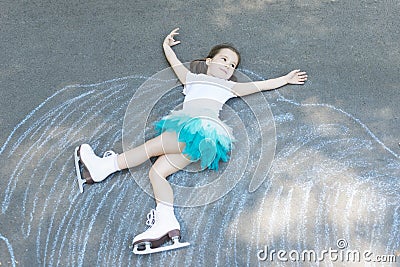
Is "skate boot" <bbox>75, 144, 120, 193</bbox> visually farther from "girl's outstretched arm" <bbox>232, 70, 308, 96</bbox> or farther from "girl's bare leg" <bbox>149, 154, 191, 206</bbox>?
"girl's outstretched arm" <bbox>232, 70, 308, 96</bbox>

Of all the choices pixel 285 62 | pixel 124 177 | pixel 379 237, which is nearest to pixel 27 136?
pixel 124 177

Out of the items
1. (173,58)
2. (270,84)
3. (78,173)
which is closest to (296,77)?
(270,84)

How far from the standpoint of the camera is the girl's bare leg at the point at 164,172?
6.89 ft

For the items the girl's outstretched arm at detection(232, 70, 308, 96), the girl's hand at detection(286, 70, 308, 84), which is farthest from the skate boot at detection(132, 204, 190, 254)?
the girl's hand at detection(286, 70, 308, 84)

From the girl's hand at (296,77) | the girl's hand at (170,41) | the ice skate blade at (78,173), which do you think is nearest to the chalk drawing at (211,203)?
the ice skate blade at (78,173)

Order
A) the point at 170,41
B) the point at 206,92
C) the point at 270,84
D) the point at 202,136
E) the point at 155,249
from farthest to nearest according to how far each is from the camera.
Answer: the point at 170,41, the point at 270,84, the point at 206,92, the point at 202,136, the point at 155,249

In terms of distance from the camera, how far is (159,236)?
1.98m

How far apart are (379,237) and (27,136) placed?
1412 millimetres

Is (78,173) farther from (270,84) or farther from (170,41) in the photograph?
(270,84)

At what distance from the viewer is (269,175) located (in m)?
2.20

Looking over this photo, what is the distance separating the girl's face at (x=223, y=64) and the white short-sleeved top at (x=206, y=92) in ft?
0.08

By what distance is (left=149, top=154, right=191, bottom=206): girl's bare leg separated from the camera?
2.10 meters

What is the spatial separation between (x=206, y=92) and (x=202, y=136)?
268mm

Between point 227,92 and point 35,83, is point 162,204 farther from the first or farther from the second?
point 35,83
